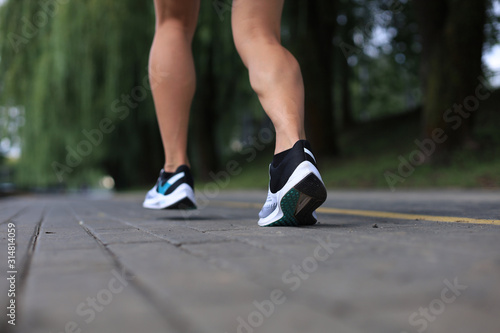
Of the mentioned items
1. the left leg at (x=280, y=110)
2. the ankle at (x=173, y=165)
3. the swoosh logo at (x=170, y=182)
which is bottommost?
the swoosh logo at (x=170, y=182)

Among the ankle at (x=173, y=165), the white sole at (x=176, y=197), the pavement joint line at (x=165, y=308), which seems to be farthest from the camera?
the ankle at (x=173, y=165)

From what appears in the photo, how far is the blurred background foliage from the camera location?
9117 mm

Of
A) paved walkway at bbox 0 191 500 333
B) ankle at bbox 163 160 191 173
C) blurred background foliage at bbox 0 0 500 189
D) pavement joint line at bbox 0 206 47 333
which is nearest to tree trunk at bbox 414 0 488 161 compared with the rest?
blurred background foliage at bbox 0 0 500 189

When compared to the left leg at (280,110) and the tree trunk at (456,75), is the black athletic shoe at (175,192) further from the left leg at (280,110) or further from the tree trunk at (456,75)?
the tree trunk at (456,75)

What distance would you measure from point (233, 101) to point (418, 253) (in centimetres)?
1361

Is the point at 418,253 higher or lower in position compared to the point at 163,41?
lower

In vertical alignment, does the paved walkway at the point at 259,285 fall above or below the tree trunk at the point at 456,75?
below

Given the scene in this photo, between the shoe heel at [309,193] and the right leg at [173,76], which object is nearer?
the shoe heel at [309,193]

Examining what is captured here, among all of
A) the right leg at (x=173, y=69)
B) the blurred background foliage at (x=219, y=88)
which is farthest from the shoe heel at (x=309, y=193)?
the blurred background foliage at (x=219, y=88)

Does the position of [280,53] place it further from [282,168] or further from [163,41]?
[163,41]

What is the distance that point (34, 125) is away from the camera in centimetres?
1323

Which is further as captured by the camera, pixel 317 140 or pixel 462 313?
pixel 317 140

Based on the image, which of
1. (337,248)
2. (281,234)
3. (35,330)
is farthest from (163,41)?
(35,330)

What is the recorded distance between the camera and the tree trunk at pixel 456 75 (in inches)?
355
